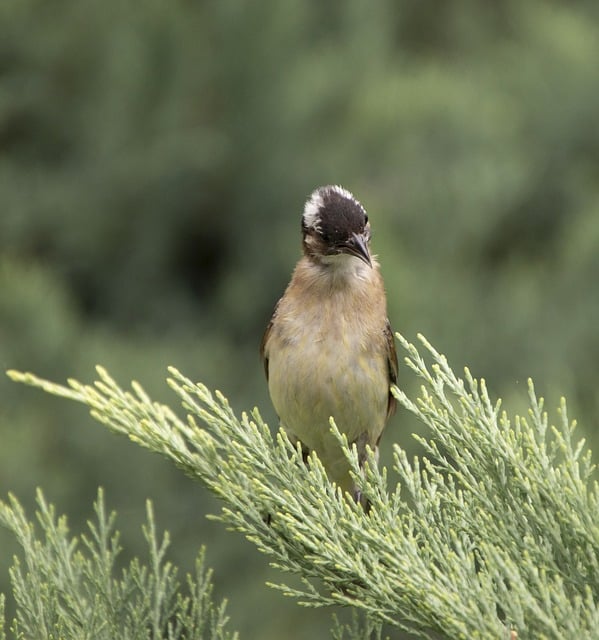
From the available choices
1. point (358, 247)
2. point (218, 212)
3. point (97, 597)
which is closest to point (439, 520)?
point (97, 597)

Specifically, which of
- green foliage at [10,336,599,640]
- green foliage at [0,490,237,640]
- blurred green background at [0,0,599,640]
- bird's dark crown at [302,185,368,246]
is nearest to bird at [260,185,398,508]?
bird's dark crown at [302,185,368,246]

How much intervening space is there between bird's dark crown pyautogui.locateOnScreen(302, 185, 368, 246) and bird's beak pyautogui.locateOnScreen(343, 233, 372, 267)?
0.02 m

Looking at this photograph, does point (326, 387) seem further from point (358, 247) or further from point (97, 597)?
point (97, 597)

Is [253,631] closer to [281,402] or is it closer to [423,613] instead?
[281,402]

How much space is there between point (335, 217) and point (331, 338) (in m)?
0.46

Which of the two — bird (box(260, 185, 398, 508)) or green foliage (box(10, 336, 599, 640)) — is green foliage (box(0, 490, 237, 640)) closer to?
green foliage (box(10, 336, 599, 640))

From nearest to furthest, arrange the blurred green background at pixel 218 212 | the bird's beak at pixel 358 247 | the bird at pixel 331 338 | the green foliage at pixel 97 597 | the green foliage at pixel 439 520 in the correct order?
the green foliage at pixel 439 520
the green foliage at pixel 97 597
the bird's beak at pixel 358 247
the bird at pixel 331 338
the blurred green background at pixel 218 212

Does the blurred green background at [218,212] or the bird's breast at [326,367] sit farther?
the blurred green background at [218,212]

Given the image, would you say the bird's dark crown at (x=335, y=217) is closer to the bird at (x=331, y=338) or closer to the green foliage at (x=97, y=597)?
the bird at (x=331, y=338)

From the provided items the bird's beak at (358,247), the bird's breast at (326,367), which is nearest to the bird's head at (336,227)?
the bird's beak at (358,247)

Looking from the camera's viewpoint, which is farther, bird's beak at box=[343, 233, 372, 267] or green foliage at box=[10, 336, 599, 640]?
bird's beak at box=[343, 233, 372, 267]

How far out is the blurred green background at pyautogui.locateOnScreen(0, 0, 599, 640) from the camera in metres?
7.34

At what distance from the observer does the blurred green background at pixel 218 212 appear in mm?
7344

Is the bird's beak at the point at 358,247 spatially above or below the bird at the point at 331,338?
above
